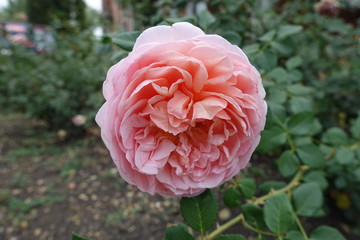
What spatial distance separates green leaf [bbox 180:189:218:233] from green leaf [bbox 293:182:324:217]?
0.38 meters

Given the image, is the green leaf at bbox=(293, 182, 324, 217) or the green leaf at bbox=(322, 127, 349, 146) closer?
the green leaf at bbox=(293, 182, 324, 217)

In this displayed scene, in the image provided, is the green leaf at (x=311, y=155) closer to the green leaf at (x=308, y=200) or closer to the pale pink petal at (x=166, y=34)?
the green leaf at (x=308, y=200)

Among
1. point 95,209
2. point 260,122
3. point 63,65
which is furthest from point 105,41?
point 63,65

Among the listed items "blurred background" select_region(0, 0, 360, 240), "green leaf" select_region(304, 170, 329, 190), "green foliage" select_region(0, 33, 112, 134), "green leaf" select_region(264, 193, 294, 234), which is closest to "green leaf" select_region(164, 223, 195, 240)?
"green leaf" select_region(264, 193, 294, 234)

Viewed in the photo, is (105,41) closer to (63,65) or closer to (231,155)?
(231,155)

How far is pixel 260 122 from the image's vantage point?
467 mm

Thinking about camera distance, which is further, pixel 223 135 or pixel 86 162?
pixel 86 162

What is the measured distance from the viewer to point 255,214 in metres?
0.70

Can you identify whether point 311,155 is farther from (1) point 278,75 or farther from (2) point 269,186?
(1) point 278,75

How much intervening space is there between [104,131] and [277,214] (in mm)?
A: 445

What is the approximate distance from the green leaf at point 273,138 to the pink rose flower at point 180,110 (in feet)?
1.15

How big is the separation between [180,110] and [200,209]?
0.21m

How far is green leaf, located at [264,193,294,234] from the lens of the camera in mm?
625

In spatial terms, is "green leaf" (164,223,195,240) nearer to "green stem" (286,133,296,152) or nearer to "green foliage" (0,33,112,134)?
"green stem" (286,133,296,152)
